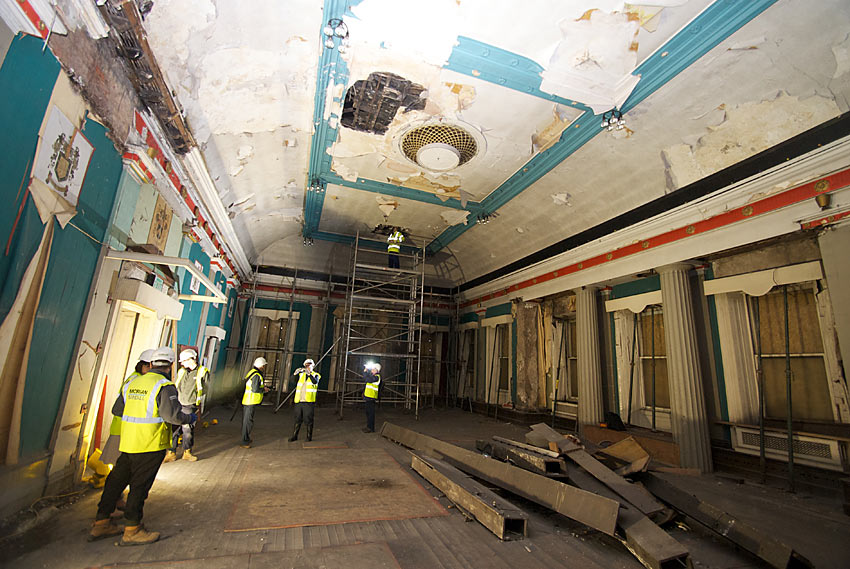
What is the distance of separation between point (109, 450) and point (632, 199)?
23.7 ft

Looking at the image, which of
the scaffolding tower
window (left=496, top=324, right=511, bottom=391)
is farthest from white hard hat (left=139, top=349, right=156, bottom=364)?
window (left=496, top=324, right=511, bottom=391)

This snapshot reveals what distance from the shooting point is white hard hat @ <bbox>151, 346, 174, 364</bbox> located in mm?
2813

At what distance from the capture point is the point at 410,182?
6.73 meters

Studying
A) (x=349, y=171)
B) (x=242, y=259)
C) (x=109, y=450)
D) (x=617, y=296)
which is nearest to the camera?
(x=109, y=450)

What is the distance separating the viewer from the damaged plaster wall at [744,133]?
3.81 metres

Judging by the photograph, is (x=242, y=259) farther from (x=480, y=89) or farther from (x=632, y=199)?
(x=632, y=199)

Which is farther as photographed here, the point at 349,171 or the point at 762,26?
the point at 349,171

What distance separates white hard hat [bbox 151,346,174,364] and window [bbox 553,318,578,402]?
745 centimetres

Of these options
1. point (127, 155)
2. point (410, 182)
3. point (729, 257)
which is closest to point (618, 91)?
point (729, 257)

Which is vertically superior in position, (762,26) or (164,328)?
(762,26)

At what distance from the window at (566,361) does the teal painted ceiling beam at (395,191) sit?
11.4 ft

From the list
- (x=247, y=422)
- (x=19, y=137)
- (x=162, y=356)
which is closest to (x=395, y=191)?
(x=247, y=422)

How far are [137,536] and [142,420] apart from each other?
29.1 inches

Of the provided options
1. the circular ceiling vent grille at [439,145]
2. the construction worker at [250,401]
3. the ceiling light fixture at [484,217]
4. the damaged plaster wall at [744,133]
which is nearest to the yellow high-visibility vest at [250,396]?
the construction worker at [250,401]
